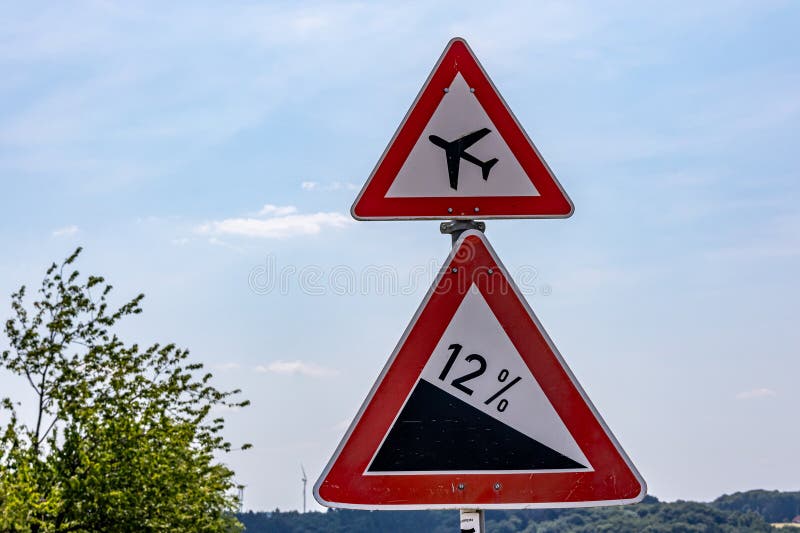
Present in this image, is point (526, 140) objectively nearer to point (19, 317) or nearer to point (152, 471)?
point (152, 471)

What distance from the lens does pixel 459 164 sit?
4016mm

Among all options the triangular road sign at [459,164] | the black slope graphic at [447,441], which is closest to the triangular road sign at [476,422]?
→ the black slope graphic at [447,441]

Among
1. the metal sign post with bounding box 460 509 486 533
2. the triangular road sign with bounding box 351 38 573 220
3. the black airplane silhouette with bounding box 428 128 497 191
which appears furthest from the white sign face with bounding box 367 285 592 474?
the black airplane silhouette with bounding box 428 128 497 191

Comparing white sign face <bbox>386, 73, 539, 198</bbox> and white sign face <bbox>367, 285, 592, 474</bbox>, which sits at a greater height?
white sign face <bbox>386, 73, 539, 198</bbox>

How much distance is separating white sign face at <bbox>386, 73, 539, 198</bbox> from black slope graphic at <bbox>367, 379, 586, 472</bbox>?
75 cm

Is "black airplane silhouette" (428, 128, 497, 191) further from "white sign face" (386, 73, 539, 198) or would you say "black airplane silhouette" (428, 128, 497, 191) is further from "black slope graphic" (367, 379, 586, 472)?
"black slope graphic" (367, 379, 586, 472)

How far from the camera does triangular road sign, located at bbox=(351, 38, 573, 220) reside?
3975mm

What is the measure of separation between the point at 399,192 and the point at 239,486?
24379 mm

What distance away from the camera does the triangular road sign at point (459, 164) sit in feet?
13.0

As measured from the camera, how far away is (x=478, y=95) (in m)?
4.11

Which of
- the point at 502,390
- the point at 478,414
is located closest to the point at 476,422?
the point at 478,414

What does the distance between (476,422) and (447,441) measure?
0.12 metres

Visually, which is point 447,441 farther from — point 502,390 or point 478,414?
point 502,390

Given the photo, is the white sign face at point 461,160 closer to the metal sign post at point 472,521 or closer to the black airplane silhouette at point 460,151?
the black airplane silhouette at point 460,151
